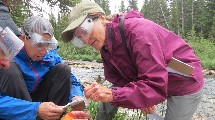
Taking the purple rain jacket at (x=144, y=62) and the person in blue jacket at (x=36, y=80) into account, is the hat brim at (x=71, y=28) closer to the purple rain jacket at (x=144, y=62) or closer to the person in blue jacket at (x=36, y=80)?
the purple rain jacket at (x=144, y=62)

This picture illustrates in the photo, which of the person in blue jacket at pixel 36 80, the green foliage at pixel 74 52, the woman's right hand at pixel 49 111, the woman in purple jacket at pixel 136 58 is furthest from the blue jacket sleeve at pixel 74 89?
the green foliage at pixel 74 52

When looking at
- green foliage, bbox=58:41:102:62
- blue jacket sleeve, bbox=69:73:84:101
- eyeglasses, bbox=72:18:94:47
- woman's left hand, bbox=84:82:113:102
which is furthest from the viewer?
green foliage, bbox=58:41:102:62

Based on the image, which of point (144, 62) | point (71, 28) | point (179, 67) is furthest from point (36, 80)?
point (179, 67)

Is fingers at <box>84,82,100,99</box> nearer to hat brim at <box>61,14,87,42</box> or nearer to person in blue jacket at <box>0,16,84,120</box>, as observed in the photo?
person in blue jacket at <box>0,16,84,120</box>

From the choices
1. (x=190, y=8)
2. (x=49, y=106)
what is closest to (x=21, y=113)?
(x=49, y=106)

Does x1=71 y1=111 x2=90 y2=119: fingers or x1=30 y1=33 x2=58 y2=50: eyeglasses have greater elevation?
x1=30 y1=33 x2=58 y2=50: eyeglasses

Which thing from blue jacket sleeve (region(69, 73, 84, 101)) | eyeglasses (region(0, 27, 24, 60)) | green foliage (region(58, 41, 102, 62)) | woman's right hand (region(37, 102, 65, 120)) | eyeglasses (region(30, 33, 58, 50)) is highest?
eyeglasses (region(0, 27, 24, 60))

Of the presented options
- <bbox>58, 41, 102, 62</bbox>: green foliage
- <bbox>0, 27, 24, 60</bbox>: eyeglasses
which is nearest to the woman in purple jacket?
<bbox>0, 27, 24, 60</bbox>: eyeglasses

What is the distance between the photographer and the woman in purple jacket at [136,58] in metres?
2.62

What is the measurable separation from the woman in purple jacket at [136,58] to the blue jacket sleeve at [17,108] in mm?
630

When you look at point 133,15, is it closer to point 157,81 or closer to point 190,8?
point 157,81

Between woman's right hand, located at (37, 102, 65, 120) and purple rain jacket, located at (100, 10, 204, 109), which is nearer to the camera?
purple rain jacket, located at (100, 10, 204, 109)

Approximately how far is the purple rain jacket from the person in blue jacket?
528mm

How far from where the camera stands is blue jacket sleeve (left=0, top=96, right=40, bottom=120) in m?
2.91
